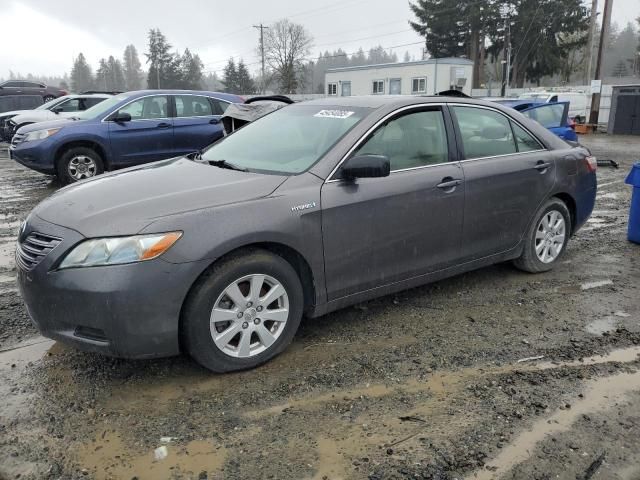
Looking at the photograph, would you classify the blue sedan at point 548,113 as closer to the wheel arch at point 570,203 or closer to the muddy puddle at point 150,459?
the wheel arch at point 570,203

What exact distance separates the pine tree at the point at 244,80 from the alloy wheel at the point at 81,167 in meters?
71.1

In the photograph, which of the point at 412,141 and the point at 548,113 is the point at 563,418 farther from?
the point at 548,113

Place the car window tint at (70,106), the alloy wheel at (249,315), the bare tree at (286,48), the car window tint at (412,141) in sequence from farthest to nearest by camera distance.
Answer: the bare tree at (286,48) → the car window tint at (70,106) → the car window tint at (412,141) → the alloy wheel at (249,315)

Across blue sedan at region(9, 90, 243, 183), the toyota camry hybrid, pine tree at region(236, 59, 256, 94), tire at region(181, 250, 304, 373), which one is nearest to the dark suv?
blue sedan at region(9, 90, 243, 183)

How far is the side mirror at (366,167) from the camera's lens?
3.54 meters

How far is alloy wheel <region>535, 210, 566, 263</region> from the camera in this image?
5078 mm

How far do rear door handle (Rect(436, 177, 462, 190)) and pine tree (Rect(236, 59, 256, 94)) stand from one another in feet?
253

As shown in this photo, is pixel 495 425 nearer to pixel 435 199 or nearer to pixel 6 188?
pixel 435 199

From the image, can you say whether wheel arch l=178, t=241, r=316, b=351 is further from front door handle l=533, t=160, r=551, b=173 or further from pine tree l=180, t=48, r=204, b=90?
pine tree l=180, t=48, r=204, b=90

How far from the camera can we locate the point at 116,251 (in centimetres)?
292

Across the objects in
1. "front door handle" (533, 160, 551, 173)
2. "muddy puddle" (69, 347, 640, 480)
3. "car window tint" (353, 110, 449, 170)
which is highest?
"car window tint" (353, 110, 449, 170)

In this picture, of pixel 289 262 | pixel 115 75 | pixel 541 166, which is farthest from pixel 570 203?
pixel 115 75

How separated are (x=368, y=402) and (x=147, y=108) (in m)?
8.42

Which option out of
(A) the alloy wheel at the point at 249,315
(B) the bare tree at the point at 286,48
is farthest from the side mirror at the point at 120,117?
(B) the bare tree at the point at 286,48
